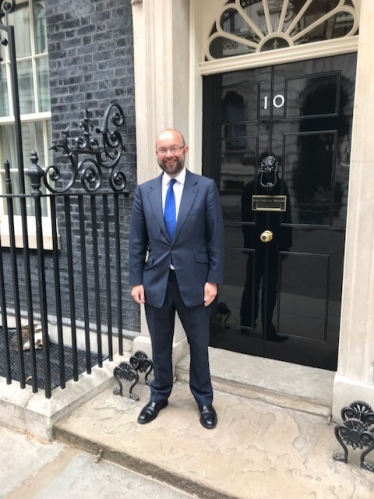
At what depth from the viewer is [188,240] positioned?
2445 millimetres

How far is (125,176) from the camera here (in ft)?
11.1

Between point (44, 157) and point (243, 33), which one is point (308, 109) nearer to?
point (243, 33)

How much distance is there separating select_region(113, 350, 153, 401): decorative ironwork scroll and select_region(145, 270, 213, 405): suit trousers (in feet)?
0.87

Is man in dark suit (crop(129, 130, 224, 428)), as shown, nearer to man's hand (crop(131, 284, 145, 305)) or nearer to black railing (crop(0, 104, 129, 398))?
man's hand (crop(131, 284, 145, 305))

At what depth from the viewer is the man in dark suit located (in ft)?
8.00

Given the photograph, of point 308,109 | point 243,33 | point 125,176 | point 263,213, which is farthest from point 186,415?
point 243,33

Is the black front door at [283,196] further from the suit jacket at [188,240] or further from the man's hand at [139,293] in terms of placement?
the man's hand at [139,293]

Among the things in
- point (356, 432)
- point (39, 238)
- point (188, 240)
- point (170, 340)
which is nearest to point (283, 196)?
point (188, 240)

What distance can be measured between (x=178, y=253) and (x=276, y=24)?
1.94 metres

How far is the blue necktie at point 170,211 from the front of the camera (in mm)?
2486

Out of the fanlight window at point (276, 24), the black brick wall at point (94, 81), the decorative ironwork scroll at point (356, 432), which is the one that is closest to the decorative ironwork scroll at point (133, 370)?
the black brick wall at point (94, 81)

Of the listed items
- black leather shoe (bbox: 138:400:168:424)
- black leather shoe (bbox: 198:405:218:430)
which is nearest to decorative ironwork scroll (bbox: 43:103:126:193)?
black leather shoe (bbox: 138:400:168:424)

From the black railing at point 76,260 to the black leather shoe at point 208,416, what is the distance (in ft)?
3.35

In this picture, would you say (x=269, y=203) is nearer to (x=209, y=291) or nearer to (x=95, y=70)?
(x=209, y=291)
